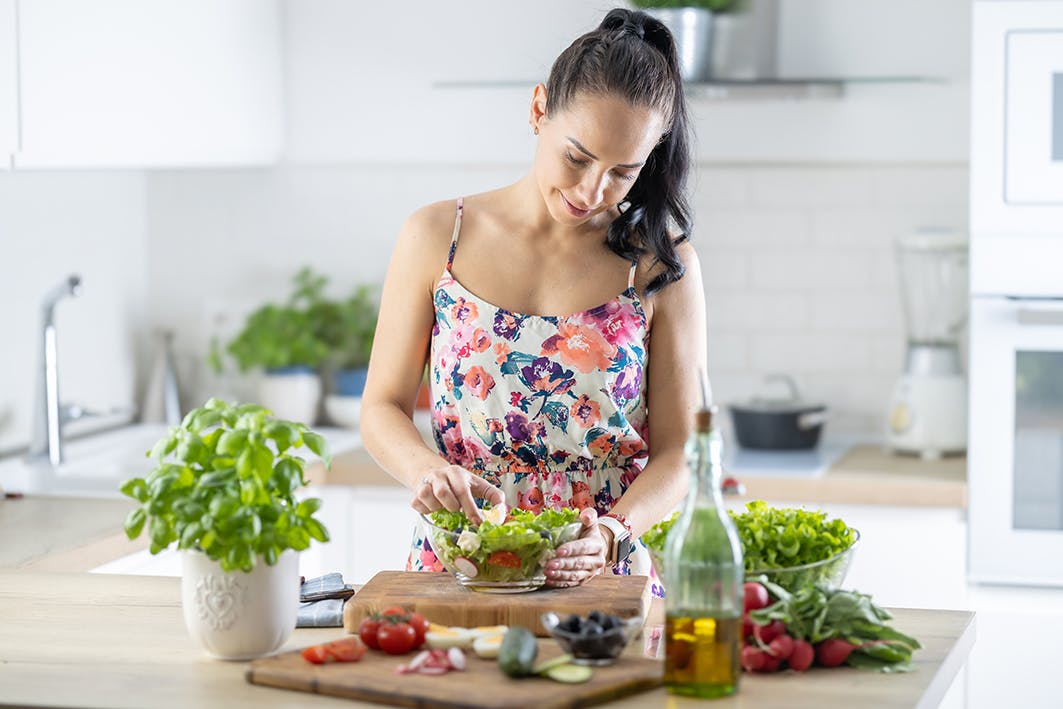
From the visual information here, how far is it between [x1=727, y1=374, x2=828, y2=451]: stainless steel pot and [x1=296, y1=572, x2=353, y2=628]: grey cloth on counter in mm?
1736

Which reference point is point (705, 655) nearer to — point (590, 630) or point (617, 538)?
point (590, 630)

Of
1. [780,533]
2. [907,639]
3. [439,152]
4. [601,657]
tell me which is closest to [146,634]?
[601,657]

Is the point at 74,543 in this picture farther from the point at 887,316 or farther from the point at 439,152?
the point at 887,316

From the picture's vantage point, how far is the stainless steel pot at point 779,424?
11.6 feet

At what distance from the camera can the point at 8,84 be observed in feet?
8.82

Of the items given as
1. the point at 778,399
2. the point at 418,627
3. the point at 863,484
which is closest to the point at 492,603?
the point at 418,627

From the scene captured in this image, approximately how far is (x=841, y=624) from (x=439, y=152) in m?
2.40

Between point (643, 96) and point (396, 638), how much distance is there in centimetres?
84

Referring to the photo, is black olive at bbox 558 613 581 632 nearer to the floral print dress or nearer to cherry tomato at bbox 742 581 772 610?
cherry tomato at bbox 742 581 772 610

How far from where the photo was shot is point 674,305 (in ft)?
7.45

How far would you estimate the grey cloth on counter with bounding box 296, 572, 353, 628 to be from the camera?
1829 millimetres

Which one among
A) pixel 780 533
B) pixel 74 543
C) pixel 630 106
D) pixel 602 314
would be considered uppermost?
pixel 630 106

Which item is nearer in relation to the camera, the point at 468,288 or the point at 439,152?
the point at 468,288

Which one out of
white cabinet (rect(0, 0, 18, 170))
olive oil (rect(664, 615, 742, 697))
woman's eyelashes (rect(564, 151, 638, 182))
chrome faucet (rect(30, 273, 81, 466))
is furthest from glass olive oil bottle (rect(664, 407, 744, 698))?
chrome faucet (rect(30, 273, 81, 466))
